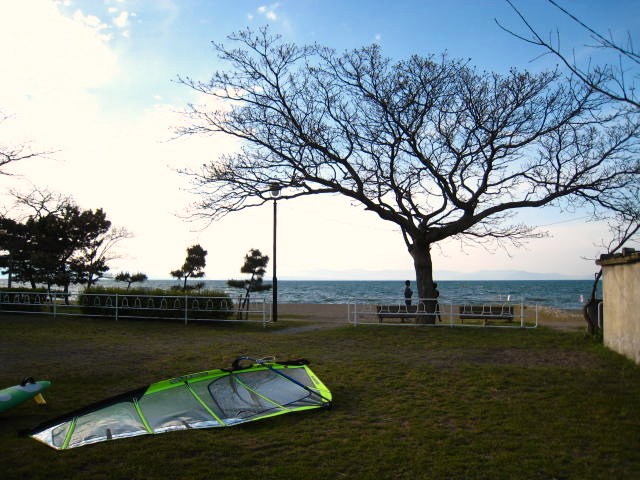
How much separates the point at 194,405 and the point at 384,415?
225 centimetres

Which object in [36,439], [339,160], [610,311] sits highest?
[339,160]

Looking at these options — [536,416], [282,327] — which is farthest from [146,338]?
[536,416]

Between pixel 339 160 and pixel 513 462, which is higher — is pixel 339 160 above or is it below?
above

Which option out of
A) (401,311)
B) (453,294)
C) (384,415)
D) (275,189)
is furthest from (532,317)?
(453,294)

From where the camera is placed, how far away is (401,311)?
15531 millimetres

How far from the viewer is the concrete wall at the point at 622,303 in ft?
29.6

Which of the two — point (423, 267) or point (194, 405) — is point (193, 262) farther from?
point (194, 405)

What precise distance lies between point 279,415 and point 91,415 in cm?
210

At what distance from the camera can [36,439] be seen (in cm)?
538

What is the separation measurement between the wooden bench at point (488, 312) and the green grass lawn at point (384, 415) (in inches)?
89.6

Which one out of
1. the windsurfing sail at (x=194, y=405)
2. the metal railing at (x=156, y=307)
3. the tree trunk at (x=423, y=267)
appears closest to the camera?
the windsurfing sail at (x=194, y=405)

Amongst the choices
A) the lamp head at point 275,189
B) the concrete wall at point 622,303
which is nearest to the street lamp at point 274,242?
the lamp head at point 275,189

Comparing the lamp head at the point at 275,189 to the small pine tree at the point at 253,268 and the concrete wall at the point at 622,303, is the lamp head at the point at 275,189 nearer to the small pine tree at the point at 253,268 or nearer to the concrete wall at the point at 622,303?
the small pine tree at the point at 253,268

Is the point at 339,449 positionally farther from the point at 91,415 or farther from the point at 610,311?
the point at 610,311
